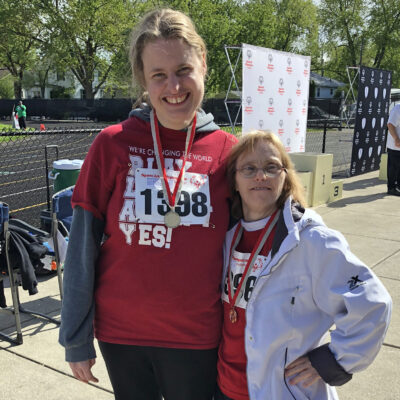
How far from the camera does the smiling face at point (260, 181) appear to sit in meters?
1.65

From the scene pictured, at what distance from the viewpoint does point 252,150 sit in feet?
5.47

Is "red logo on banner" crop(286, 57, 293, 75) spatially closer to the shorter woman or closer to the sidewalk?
the sidewalk

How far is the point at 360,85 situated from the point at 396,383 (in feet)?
→ 28.3

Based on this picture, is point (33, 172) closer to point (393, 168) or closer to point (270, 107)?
point (270, 107)

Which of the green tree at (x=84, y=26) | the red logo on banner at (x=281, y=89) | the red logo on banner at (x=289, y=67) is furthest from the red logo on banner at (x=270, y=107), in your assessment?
the green tree at (x=84, y=26)

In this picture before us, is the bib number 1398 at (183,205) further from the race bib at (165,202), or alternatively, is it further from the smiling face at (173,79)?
the smiling face at (173,79)

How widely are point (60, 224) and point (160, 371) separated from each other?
108 inches

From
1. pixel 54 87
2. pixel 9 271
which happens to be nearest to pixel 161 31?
pixel 9 271

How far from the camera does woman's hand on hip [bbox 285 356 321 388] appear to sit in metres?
1.53

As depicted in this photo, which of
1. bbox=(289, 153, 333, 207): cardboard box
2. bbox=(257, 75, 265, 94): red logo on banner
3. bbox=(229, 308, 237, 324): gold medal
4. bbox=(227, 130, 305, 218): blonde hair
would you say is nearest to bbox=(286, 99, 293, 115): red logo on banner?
bbox=(289, 153, 333, 207): cardboard box

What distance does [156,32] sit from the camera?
1.56 metres

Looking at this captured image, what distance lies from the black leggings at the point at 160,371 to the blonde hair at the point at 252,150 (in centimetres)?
55

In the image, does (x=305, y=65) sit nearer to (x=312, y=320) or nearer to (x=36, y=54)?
(x=312, y=320)

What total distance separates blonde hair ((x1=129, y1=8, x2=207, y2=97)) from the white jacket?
0.69 metres
